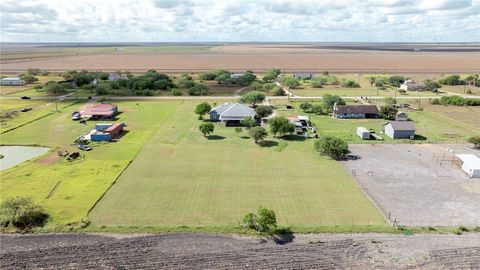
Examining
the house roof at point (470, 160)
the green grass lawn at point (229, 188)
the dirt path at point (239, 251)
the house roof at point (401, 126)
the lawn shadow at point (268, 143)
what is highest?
the house roof at point (401, 126)

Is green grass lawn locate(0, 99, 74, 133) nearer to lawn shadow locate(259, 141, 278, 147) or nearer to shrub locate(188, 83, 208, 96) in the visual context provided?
shrub locate(188, 83, 208, 96)

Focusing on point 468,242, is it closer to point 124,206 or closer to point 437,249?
point 437,249

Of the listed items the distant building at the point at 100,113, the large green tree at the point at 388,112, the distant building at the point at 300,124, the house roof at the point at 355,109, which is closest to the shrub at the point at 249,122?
the distant building at the point at 300,124

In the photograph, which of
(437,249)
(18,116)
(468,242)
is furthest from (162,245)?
(18,116)

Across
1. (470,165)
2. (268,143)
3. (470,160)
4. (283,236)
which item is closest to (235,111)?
(268,143)

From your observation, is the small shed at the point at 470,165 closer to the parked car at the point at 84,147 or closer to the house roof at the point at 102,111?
the parked car at the point at 84,147

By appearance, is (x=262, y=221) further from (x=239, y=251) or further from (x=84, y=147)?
(x=84, y=147)
